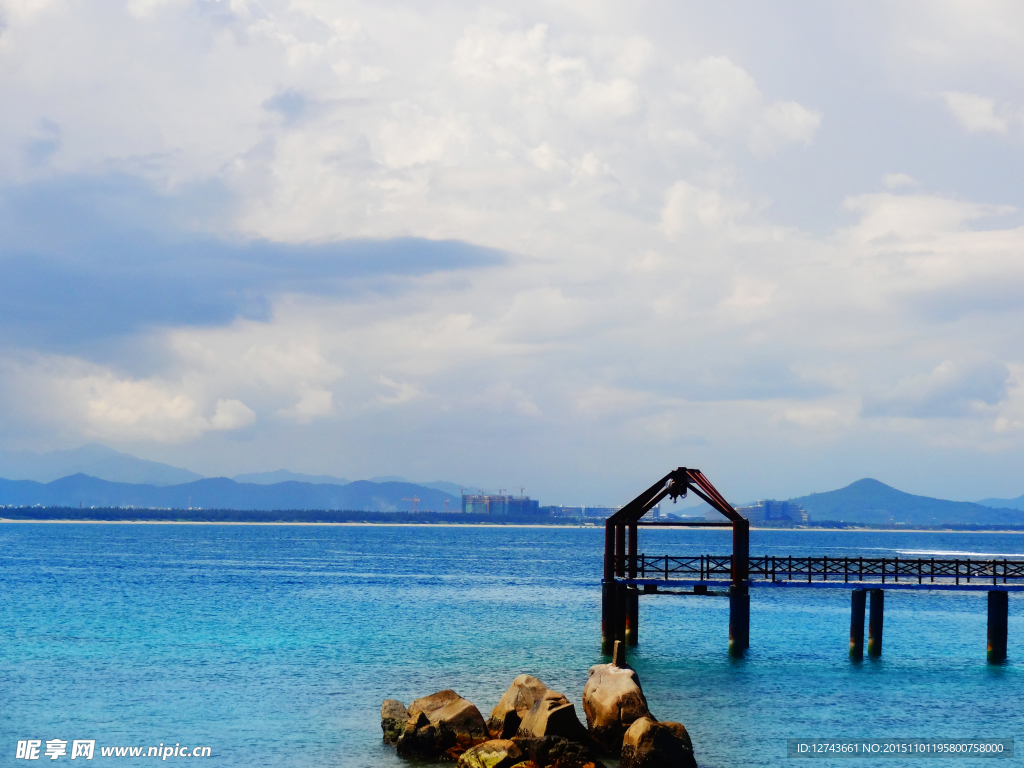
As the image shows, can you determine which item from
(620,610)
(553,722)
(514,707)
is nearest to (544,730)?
(553,722)

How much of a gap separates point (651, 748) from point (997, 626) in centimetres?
2600

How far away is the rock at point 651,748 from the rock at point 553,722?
1.30m

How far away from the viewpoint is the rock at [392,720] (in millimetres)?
30438

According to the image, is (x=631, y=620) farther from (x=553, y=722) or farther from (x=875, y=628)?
(x=553, y=722)

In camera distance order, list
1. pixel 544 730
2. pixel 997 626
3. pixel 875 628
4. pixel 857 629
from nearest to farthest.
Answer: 1. pixel 544 730
2. pixel 997 626
3. pixel 857 629
4. pixel 875 628

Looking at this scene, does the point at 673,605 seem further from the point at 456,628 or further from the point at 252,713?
the point at 252,713

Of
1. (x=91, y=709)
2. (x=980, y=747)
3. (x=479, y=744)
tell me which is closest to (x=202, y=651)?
(x=91, y=709)

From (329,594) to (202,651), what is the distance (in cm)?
3283

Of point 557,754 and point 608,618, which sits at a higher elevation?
point 608,618

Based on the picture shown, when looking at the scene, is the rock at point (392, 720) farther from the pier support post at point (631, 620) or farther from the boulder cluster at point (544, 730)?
the pier support post at point (631, 620)

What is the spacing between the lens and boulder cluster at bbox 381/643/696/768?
26375 millimetres

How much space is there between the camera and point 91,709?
115 feet

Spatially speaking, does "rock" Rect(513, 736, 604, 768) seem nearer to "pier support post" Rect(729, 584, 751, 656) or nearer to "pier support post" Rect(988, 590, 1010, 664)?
"pier support post" Rect(729, 584, 751, 656)

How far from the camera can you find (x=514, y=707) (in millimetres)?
29109
